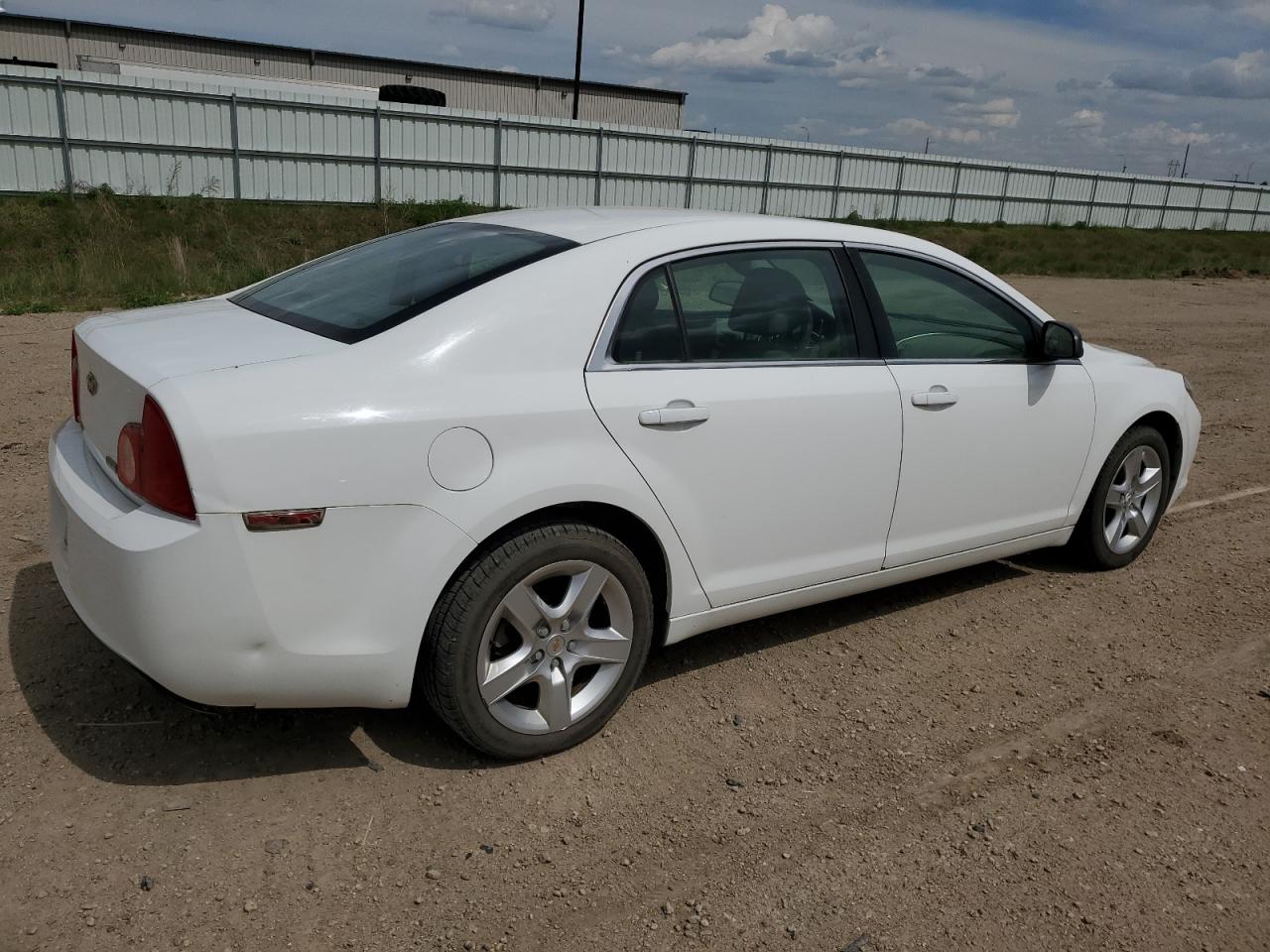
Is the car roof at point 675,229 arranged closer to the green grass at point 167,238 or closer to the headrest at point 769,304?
the headrest at point 769,304

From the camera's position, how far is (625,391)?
311 cm

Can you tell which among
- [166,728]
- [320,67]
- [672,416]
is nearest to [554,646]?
[672,416]

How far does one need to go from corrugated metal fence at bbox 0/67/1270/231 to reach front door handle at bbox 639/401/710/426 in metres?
20.9

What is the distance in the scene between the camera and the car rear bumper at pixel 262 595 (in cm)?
255

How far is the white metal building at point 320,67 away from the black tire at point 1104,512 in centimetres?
2933

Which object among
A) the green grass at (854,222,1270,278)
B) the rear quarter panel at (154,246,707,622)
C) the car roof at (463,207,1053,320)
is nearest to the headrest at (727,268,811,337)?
the car roof at (463,207,1053,320)


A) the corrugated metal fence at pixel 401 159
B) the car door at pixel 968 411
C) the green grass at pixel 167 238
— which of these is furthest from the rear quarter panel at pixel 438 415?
the corrugated metal fence at pixel 401 159

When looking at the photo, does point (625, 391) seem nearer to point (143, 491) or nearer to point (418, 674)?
point (418, 674)

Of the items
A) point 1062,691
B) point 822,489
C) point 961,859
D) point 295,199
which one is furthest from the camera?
point 295,199

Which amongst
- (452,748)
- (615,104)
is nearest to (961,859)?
(452,748)

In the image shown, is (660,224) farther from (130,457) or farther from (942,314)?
(130,457)

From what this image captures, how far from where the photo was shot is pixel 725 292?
11.7 ft

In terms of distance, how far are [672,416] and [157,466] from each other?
4.71 ft

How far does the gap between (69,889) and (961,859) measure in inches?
89.7
